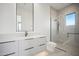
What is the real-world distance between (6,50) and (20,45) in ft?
0.62

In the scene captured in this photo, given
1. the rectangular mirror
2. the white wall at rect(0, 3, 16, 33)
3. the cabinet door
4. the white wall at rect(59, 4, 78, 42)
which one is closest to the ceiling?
the white wall at rect(59, 4, 78, 42)

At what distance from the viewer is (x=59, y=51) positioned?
1.42 meters

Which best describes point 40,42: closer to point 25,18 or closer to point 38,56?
point 38,56

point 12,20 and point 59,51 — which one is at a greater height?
point 12,20

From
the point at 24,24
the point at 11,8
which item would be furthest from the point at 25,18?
the point at 11,8

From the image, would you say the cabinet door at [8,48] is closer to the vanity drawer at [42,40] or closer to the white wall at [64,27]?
the vanity drawer at [42,40]

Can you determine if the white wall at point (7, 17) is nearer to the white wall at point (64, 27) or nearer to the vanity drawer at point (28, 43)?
the vanity drawer at point (28, 43)

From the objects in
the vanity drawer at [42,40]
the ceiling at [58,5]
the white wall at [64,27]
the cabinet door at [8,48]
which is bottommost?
the cabinet door at [8,48]

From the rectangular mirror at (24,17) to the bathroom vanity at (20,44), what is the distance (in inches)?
4.2

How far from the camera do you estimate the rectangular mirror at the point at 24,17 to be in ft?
4.63

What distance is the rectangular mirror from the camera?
1411 millimetres

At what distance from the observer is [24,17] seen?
4.70ft

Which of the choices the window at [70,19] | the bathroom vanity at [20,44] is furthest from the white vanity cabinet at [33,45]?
the window at [70,19]

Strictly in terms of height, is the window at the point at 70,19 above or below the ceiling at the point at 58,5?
below
